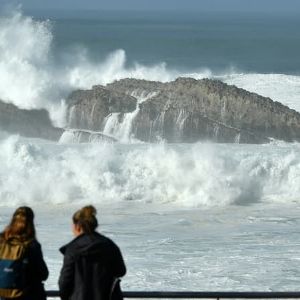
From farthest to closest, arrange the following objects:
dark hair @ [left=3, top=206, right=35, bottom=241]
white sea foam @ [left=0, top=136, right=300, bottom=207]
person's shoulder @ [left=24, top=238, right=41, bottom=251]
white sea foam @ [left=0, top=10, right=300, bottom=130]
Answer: white sea foam @ [left=0, top=10, right=300, bottom=130] < white sea foam @ [left=0, top=136, right=300, bottom=207] < person's shoulder @ [left=24, top=238, right=41, bottom=251] < dark hair @ [left=3, top=206, right=35, bottom=241]

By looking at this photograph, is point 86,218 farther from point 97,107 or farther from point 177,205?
point 97,107

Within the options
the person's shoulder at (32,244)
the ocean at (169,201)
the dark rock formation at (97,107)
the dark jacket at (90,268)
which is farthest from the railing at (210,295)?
the dark rock formation at (97,107)

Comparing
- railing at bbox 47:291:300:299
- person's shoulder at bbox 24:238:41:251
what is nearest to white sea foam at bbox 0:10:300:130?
railing at bbox 47:291:300:299

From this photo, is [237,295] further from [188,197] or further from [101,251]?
[188,197]

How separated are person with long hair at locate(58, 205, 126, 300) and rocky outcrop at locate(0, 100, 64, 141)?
21034 millimetres

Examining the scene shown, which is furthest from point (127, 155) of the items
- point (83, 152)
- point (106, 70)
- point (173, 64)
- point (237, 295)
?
point (173, 64)

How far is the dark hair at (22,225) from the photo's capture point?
18.4 ft

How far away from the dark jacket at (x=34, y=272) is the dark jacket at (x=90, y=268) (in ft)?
0.40

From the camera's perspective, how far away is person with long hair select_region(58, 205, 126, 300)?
5.80 metres

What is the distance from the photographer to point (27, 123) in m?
28.5

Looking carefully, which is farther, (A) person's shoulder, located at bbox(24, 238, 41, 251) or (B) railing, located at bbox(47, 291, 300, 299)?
(B) railing, located at bbox(47, 291, 300, 299)

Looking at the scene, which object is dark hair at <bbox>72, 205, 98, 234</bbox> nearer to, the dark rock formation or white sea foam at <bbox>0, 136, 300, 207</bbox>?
white sea foam at <bbox>0, 136, 300, 207</bbox>

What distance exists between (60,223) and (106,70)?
29.7 metres

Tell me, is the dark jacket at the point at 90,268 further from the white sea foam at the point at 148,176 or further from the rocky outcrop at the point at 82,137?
the rocky outcrop at the point at 82,137
